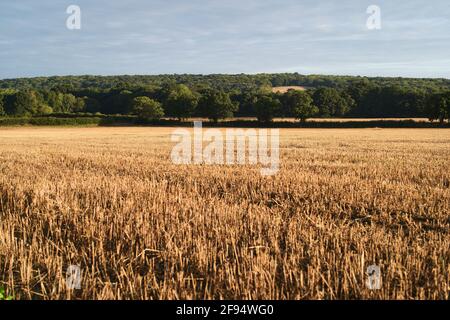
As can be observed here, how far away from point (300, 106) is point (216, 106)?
17261 mm

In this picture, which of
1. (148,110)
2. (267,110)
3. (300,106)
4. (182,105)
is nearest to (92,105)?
(148,110)

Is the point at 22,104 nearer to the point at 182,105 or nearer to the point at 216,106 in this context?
the point at 182,105

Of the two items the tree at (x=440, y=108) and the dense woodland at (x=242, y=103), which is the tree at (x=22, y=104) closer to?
the dense woodland at (x=242, y=103)

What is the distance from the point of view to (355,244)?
18.9 feet

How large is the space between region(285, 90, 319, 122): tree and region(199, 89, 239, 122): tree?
12.3m

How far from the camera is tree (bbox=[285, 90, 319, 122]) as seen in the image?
3164 inches

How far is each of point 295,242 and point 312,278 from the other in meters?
1.31

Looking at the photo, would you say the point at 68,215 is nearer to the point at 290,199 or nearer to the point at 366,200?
the point at 290,199

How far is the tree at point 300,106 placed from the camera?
80375mm

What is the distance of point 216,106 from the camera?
8562cm

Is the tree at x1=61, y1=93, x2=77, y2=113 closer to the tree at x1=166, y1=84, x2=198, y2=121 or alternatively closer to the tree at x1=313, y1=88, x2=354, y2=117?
the tree at x1=166, y1=84, x2=198, y2=121

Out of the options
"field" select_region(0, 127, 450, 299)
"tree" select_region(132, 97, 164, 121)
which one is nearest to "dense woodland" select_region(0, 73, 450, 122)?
"tree" select_region(132, 97, 164, 121)

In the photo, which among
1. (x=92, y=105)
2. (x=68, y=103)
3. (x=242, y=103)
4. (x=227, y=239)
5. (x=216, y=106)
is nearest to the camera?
(x=227, y=239)
